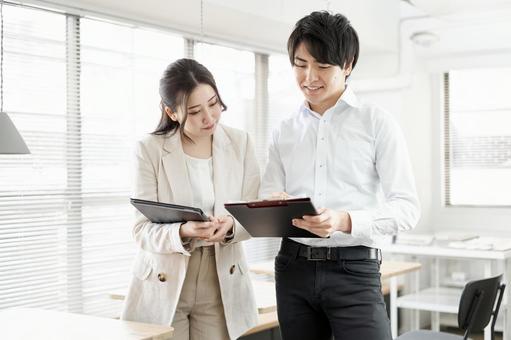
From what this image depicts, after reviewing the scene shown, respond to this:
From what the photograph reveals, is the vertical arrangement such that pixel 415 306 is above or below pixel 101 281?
below

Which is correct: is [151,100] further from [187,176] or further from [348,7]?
[187,176]

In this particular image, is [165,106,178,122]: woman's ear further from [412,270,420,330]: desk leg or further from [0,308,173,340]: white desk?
[412,270,420,330]: desk leg

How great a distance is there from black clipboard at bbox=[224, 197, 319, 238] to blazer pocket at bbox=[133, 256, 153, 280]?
46cm

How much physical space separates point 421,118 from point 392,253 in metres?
1.10

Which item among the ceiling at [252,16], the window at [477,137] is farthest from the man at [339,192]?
the window at [477,137]

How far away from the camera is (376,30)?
502 cm

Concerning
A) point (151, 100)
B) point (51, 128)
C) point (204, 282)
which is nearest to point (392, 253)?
point (151, 100)

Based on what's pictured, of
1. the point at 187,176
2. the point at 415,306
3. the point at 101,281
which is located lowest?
the point at 415,306

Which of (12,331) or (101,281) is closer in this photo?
(12,331)

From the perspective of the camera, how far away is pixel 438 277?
5.21 metres

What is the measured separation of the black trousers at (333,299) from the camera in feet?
6.30

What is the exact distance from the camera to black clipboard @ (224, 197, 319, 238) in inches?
68.9

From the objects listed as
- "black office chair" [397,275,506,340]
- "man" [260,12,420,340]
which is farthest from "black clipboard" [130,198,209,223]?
"black office chair" [397,275,506,340]

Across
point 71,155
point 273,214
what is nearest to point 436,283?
point 71,155
